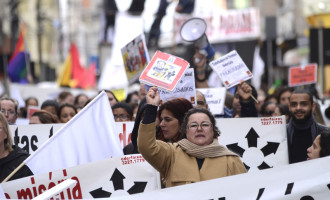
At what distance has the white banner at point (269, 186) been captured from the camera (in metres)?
4.96

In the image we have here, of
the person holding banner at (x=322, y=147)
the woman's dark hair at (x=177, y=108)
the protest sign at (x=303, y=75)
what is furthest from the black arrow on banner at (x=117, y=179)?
the protest sign at (x=303, y=75)

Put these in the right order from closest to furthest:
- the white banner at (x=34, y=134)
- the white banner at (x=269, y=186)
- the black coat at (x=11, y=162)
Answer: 1. the white banner at (x=269, y=186)
2. the black coat at (x=11, y=162)
3. the white banner at (x=34, y=134)

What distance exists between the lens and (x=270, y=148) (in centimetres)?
699

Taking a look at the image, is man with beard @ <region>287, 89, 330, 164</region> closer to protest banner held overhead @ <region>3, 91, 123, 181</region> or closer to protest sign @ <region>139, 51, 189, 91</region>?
protest sign @ <region>139, 51, 189, 91</region>

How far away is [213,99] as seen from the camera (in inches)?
369

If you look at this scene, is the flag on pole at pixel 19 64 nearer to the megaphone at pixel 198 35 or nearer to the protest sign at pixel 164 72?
the megaphone at pixel 198 35

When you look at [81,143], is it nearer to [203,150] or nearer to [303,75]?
[203,150]

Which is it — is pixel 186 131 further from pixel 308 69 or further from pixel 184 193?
pixel 308 69

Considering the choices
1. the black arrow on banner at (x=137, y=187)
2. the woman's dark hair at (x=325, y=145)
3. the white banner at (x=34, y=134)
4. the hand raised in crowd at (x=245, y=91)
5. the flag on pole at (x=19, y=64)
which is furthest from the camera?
the flag on pole at (x=19, y=64)

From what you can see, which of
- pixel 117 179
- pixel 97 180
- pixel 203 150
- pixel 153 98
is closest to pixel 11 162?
pixel 97 180

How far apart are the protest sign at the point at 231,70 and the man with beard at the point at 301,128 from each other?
41.6 inches

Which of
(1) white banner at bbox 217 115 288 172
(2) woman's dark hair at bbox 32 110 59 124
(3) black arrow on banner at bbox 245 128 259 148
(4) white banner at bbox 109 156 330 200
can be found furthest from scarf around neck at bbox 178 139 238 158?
(2) woman's dark hair at bbox 32 110 59 124

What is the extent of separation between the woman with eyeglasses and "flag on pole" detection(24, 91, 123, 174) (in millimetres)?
810

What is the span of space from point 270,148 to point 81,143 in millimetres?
1836
